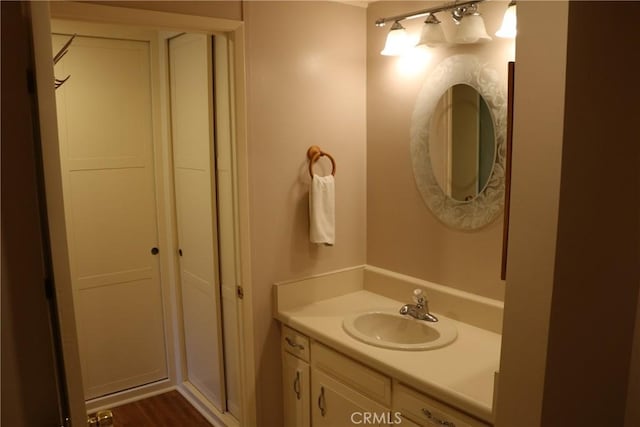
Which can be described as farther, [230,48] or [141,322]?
[141,322]

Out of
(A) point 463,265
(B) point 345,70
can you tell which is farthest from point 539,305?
(B) point 345,70

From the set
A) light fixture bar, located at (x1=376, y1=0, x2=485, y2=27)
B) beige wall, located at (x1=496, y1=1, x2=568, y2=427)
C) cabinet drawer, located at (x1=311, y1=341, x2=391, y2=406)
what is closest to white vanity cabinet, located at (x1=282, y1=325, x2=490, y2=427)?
cabinet drawer, located at (x1=311, y1=341, x2=391, y2=406)

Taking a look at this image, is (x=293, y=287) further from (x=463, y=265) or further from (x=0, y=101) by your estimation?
(x=0, y=101)

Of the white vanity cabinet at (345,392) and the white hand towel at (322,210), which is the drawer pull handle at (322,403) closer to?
the white vanity cabinet at (345,392)

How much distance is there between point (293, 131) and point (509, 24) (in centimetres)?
103

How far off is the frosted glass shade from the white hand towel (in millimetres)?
757

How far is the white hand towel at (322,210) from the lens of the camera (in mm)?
2418

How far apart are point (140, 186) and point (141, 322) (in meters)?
0.88

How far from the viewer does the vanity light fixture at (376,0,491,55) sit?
2002mm

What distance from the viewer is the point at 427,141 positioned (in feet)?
7.72

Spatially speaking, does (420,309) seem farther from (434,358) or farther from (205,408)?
(205,408)

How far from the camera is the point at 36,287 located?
1062 millimetres

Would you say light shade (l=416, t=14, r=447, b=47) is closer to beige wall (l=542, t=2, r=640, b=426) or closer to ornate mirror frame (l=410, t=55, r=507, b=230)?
ornate mirror frame (l=410, t=55, r=507, b=230)

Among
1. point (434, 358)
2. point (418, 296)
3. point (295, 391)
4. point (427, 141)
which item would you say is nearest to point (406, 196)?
point (427, 141)
